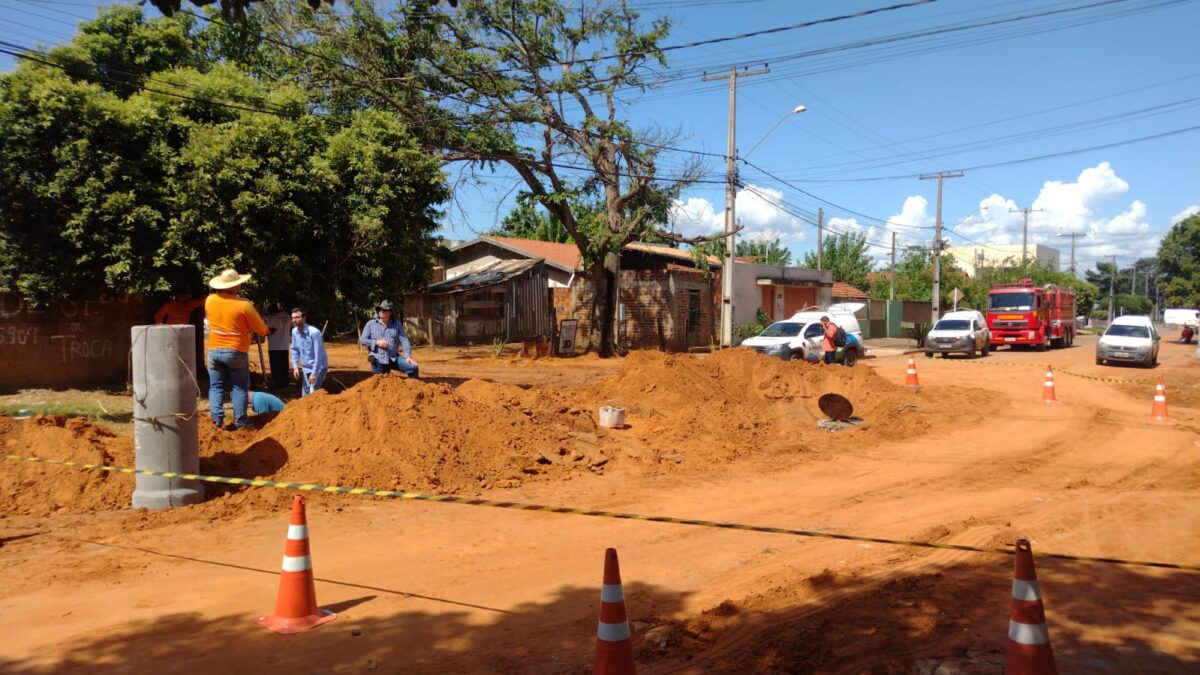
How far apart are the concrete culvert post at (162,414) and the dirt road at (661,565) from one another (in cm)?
29

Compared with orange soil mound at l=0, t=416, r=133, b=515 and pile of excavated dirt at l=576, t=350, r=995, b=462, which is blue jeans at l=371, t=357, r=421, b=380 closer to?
pile of excavated dirt at l=576, t=350, r=995, b=462

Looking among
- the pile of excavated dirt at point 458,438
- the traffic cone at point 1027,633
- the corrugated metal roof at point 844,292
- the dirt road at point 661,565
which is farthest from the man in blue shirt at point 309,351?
the corrugated metal roof at point 844,292

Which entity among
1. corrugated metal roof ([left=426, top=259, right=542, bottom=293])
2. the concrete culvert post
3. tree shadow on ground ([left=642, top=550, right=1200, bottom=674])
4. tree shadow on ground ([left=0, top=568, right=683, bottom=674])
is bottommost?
tree shadow on ground ([left=0, top=568, right=683, bottom=674])

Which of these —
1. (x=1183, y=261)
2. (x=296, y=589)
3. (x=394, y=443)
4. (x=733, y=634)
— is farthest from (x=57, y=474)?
(x=1183, y=261)

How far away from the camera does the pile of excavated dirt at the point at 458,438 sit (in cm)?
781

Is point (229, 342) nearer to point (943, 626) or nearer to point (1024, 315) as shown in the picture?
point (943, 626)

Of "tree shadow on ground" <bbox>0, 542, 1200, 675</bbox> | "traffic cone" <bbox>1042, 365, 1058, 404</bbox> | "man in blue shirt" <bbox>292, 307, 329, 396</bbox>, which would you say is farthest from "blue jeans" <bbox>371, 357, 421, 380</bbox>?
"traffic cone" <bbox>1042, 365, 1058, 404</bbox>

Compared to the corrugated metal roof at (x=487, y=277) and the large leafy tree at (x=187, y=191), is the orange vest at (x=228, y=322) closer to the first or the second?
the large leafy tree at (x=187, y=191)

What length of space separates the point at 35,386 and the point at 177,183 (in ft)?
14.2

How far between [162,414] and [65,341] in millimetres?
8443

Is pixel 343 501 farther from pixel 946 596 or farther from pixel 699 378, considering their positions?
pixel 699 378

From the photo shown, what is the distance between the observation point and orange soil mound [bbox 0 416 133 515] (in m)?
7.39

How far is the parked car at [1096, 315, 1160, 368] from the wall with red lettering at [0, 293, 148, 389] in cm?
2843

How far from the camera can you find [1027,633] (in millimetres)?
3701
